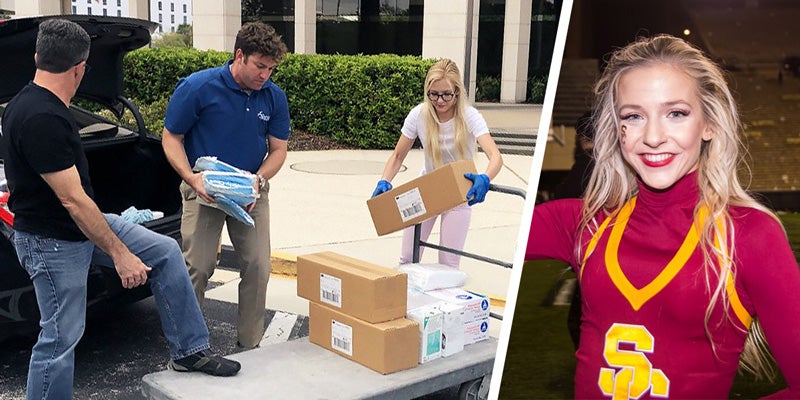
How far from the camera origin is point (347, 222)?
771 cm

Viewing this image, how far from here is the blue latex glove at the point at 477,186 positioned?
11.3 feet

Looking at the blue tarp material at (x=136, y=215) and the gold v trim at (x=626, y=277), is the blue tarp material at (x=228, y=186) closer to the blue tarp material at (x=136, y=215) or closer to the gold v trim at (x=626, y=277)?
the blue tarp material at (x=136, y=215)

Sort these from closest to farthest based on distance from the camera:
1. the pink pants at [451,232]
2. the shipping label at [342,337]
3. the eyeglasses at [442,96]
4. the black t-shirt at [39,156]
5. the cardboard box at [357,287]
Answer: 1. the black t-shirt at [39,156]
2. the cardboard box at [357,287]
3. the shipping label at [342,337]
4. the eyeglasses at [442,96]
5. the pink pants at [451,232]

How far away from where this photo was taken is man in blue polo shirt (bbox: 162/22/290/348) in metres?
3.69

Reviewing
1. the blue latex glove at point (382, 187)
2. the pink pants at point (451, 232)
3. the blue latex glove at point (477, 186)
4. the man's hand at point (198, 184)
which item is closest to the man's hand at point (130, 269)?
the man's hand at point (198, 184)

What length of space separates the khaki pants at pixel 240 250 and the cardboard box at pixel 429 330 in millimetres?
1019

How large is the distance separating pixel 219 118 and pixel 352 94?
9.97 m

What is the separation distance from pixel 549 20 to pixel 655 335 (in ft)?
74.4

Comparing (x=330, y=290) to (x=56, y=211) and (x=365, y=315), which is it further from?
(x=56, y=211)

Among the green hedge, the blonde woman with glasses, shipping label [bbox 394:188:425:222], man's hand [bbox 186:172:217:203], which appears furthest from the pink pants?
the green hedge

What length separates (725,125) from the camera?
1.13 meters

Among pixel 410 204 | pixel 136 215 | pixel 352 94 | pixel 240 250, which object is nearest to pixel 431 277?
pixel 410 204

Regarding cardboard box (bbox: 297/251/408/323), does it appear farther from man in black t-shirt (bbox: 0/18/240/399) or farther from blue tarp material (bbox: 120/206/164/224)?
blue tarp material (bbox: 120/206/164/224)

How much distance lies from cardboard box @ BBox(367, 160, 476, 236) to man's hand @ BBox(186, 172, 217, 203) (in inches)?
30.6
